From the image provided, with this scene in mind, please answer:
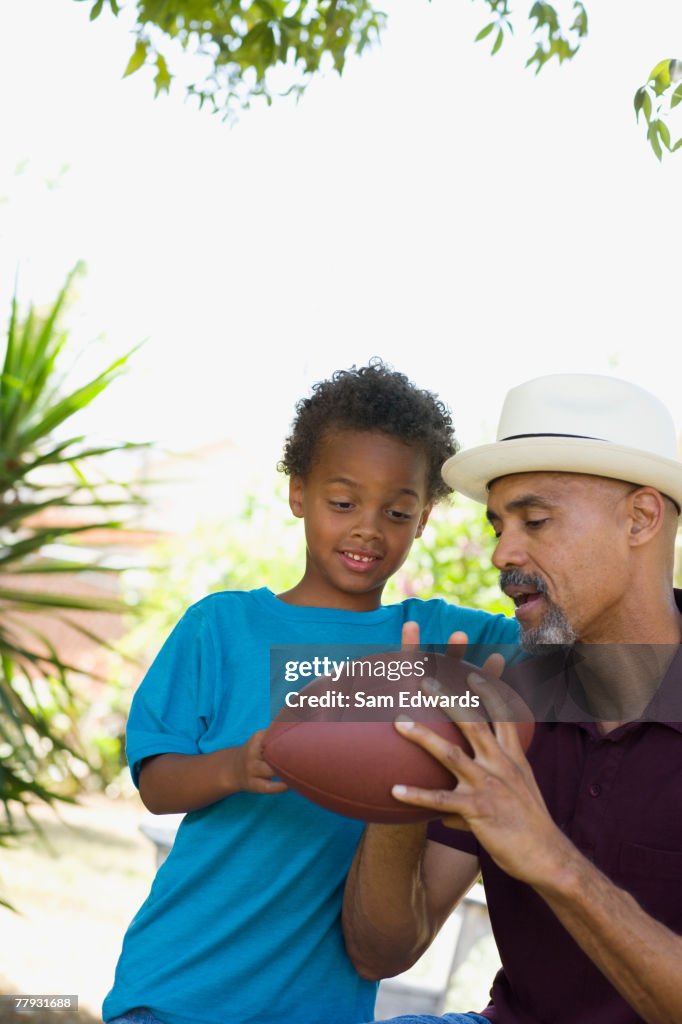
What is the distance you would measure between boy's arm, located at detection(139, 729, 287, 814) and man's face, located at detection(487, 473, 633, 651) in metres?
0.59

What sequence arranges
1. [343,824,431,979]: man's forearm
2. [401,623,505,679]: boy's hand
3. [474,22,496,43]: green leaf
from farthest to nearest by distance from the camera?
[474,22,496,43]: green leaf, [343,824,431,979]: man's forearm, [401,623,505,679]: boy's hand

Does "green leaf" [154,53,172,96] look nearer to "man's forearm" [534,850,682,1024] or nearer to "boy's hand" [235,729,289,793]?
"boy's hand" [235,729,289,793]

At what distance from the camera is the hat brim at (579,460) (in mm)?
2314

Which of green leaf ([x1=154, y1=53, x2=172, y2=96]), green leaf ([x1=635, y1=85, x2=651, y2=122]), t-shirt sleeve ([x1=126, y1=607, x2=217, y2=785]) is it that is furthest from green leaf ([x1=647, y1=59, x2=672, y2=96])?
green leaf ([x1=154, y1=53, x2=172, y2=96])

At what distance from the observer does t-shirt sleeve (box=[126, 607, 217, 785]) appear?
243 centimetres

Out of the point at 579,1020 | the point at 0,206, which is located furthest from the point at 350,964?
the point at 0,206

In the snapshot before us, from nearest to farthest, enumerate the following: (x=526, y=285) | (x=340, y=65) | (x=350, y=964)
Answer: (x=350, y=964) < (x=340, y=65) < (x=526, y=285)

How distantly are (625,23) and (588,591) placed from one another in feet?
11.3

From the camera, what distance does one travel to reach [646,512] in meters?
2.37

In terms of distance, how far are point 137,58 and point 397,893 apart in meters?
2.80

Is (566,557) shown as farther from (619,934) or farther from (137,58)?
(137,58)

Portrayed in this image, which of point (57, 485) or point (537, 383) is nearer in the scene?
point (537, 383)

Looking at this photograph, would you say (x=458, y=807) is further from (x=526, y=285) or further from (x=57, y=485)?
(x=526, y=285)

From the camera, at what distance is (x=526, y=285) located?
1123 centimetres
